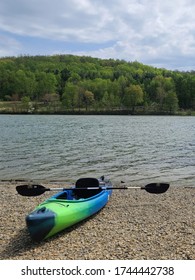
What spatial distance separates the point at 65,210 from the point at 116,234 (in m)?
1.89

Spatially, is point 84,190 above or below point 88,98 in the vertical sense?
below

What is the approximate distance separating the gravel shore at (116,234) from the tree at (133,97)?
147 m

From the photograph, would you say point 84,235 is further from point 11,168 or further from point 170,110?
point 170,110

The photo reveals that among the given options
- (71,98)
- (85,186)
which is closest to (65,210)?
(85,186)

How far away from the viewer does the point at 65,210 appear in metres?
11.0

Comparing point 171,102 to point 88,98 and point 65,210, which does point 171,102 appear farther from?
point 65,210

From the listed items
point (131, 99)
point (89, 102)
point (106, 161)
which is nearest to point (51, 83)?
point (89, 102)

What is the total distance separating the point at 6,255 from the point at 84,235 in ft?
8.68

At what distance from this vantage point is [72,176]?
2323cm

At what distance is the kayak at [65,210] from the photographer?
10.0 m

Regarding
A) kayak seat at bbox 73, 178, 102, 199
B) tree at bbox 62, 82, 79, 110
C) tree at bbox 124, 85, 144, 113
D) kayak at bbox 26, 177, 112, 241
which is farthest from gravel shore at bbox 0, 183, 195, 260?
tree at bbox 62, 82, 79, 110

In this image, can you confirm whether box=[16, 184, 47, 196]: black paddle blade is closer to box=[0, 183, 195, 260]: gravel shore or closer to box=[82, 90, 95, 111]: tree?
box=[0, 183, 195, 260]: gravel shore

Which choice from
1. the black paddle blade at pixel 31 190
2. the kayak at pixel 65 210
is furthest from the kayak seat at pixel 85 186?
the black paddle blade at pixel 31 190

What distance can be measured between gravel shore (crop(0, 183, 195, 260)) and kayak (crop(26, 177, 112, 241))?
38cm
